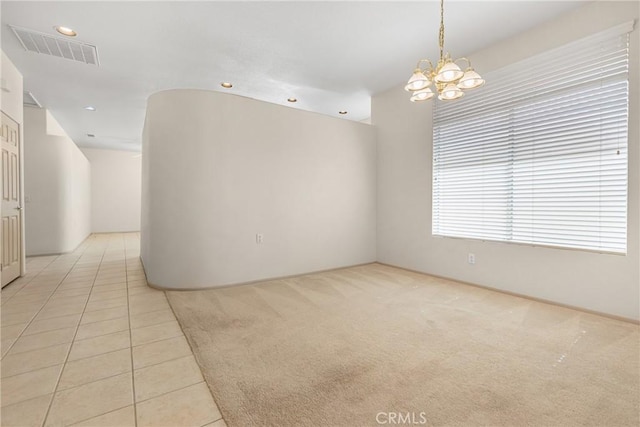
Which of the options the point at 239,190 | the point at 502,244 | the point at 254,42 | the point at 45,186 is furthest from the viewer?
the point at 45,186

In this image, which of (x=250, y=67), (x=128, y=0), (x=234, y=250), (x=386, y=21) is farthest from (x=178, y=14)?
(x=234, y=250)

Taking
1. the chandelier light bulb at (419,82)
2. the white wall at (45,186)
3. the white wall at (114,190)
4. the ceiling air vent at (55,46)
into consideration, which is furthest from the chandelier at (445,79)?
the white wall at (114,190)

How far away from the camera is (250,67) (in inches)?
157

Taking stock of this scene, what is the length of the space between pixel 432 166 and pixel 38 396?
4514 millimetres

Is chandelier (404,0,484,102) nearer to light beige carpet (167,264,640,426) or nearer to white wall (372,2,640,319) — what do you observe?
white wall (372,2,640,319)

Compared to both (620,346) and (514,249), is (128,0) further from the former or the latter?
(620,346)

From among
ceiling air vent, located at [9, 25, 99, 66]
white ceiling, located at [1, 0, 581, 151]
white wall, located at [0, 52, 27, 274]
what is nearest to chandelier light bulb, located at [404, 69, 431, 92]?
white ceiling, located at [1, 0, 581, 151]

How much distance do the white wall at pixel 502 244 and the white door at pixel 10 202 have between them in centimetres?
520

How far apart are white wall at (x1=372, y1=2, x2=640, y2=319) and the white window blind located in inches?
3.7

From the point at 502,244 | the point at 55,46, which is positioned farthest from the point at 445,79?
the point at 55,46

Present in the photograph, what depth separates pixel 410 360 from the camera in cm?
197

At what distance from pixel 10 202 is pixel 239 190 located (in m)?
2.92

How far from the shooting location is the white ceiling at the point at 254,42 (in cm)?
282

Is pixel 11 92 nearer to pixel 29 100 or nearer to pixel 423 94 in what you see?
pixel 29 100
